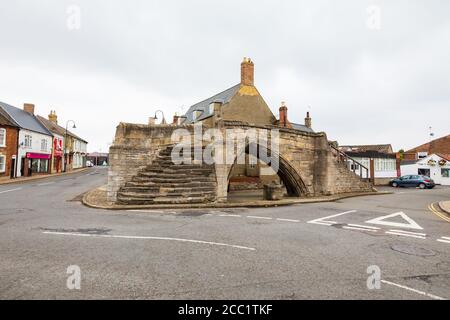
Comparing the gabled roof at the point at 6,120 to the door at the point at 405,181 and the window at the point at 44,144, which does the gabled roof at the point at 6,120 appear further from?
the door at the point at 405,181

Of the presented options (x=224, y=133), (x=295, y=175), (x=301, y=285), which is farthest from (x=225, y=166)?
(x=301, y=285)

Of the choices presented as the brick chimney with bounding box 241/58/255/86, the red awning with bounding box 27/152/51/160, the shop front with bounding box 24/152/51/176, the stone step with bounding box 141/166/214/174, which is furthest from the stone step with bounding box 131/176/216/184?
the red awning with bounding box 27/152/51/160

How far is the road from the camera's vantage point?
3.57 meters

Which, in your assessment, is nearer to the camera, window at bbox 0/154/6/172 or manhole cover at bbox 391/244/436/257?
manhole cover at bbox 391/244/436/257

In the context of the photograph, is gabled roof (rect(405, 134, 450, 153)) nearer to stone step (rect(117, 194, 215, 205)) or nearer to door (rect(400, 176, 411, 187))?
door (rect(400, 176, 411, 187))

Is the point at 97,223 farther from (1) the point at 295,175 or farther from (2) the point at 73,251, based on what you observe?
(1) the point at 295,175

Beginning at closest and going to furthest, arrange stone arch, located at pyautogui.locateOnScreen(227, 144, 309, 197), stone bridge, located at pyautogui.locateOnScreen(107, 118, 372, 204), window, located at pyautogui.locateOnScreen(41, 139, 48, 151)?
stone bridge, located at pyautogui.locateOnScreen(107, 118, 372, 204), stone arch, located at pyautogui.locateOnScreen(227, 144, 309, 197), window, located at pyautogui.locateOnScreen(41, 139, 48, 151)

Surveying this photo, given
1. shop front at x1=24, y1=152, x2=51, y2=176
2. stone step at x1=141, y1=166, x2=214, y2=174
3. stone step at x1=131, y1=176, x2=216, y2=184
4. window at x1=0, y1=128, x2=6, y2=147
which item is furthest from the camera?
shop front at x1=24, y1=152, x2=51, y2=176

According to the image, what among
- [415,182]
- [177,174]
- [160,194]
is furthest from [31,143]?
[415,182]

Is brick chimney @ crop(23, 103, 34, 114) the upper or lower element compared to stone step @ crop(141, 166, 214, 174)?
upper

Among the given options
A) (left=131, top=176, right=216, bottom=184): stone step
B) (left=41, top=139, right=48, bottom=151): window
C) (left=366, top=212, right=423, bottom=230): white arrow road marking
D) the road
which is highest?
(left=41, top=139, right=48, bottom=151): window
